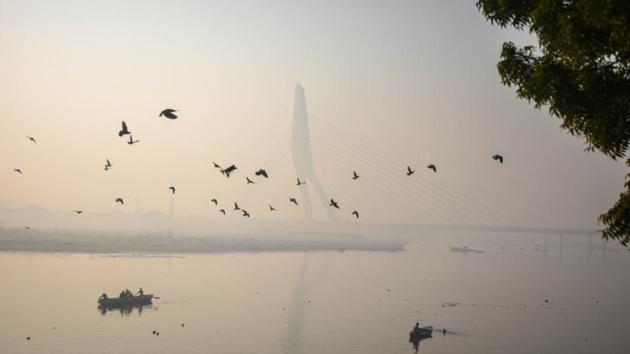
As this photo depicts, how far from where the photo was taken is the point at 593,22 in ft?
45.3

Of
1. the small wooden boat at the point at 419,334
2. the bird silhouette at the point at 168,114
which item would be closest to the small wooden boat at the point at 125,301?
the small wooden boat at the point at 419,334

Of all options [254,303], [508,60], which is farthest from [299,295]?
[508,60]

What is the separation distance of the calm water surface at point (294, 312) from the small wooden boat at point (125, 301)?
0.99 meters

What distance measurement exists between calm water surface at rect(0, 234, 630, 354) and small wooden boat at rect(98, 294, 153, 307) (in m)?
0.99

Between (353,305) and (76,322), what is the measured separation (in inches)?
1080

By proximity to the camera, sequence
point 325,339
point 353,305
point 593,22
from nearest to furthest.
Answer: point 593,22 → point 325,339 → point 353,305

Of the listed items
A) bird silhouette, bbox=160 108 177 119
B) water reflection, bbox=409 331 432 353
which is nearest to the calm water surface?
water reflection, bbox=409 331 432 353

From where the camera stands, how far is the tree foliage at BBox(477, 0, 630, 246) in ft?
47.1

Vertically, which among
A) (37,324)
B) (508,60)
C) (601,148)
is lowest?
(37,324)

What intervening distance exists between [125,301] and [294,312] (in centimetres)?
1551

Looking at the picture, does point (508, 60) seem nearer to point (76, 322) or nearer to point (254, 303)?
point (76, 322)

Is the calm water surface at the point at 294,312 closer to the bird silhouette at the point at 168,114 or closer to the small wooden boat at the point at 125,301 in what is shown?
the small wooden boat at the point at 125,301

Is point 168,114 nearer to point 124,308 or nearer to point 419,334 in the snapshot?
point 419,334

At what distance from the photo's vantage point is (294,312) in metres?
60.9
